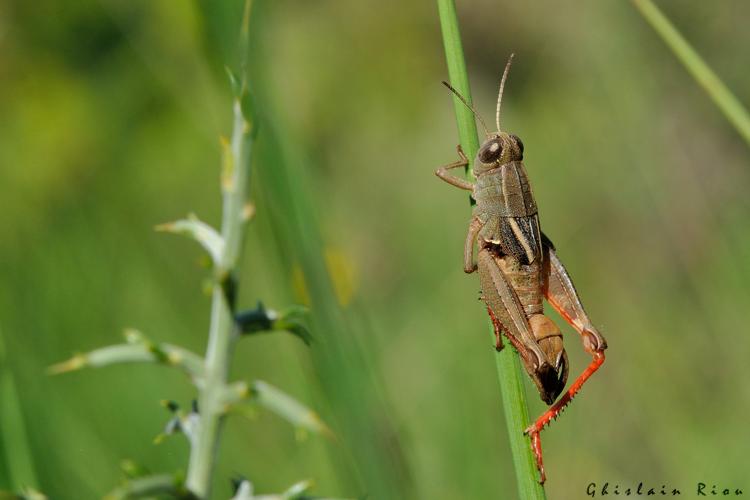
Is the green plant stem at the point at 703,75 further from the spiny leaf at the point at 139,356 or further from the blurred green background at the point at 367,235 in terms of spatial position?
the spiny leaf at the point at 139,356

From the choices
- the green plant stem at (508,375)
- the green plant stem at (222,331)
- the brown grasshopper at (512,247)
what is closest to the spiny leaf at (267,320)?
the green plant stem at (222,331)

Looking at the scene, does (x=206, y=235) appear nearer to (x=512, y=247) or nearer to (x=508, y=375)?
(x=508, y=375)

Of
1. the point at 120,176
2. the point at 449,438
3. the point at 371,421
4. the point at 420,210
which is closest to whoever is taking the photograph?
the point at 371,421

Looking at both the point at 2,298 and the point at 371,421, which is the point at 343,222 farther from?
the point at 371,421

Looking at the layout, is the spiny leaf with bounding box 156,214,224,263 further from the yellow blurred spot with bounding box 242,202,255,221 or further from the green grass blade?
the green grass blade

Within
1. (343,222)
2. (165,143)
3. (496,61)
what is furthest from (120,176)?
(496,61)

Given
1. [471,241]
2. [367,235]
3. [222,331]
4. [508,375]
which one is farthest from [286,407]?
[367,235]
